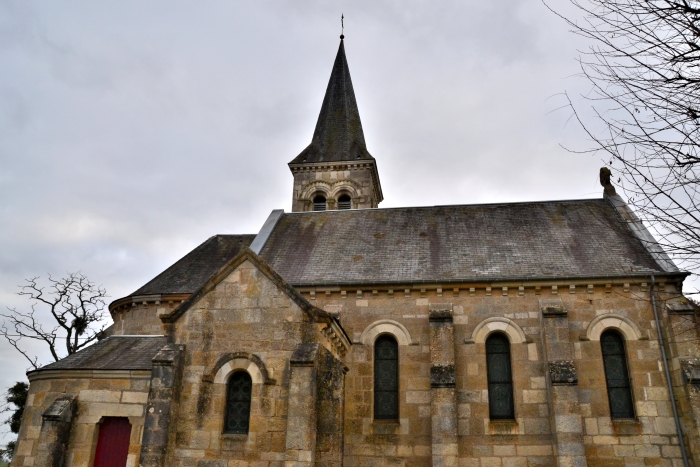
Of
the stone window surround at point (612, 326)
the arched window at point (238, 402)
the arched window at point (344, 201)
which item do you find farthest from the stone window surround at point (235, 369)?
the arched window at point (344, 201)

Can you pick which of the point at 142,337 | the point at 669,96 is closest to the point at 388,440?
the point at 142,337

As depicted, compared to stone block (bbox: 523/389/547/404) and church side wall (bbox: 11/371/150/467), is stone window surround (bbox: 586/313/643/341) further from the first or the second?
church side wall (bbox: 11/371/150/467)

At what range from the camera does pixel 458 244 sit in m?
19.2

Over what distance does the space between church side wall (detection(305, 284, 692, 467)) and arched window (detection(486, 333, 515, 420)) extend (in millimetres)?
273

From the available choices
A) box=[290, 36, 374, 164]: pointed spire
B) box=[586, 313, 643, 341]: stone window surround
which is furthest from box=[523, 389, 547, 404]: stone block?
box=[290, 36, 374, 164]: pointed spire

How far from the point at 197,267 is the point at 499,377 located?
1207 cm

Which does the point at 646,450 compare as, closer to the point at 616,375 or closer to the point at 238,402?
the point at 616,375

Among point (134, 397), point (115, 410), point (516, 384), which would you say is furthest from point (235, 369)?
point (516, 384)

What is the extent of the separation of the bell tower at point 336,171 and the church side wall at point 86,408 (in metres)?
15.2

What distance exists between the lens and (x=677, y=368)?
14930 mm

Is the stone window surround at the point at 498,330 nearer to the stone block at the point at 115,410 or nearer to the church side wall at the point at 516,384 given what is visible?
the church side wall at the point at 516,384

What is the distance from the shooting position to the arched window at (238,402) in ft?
40.3

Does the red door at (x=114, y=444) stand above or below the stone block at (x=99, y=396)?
below

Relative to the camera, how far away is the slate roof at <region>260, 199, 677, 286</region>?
17172mm
